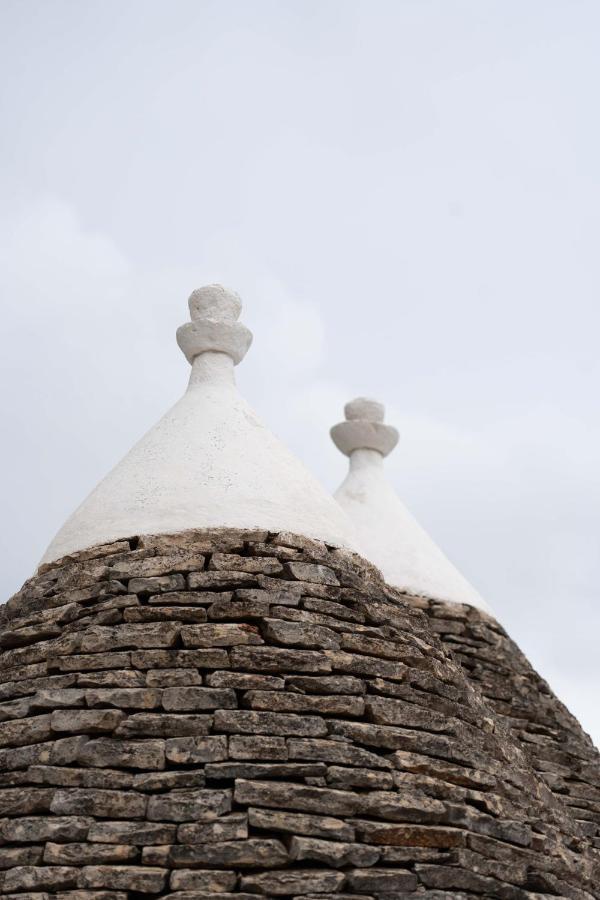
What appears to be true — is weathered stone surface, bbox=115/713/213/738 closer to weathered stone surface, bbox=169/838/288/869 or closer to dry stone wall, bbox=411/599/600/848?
weathered stone surface, bbox=169/838/288/869

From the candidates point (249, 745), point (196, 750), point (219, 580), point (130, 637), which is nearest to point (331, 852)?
point (249, 745)

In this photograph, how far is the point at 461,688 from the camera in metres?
6.91

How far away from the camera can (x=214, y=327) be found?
343 inches

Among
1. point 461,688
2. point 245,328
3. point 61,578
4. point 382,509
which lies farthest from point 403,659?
point 382,509

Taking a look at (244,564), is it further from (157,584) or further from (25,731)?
(25,731)

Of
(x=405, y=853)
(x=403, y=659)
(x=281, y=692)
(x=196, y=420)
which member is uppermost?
(x=196, y=420)

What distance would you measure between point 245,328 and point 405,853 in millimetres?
4306

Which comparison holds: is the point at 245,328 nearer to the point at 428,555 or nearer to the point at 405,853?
the point at 428,555

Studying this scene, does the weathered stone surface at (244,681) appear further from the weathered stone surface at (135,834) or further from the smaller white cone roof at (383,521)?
the smaller white cone roof at (383,521)

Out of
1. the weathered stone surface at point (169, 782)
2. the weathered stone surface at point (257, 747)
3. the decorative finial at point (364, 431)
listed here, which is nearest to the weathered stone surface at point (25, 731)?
the weathered stone surface at point (169, 782)

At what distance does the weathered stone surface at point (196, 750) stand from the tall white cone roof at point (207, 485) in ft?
5.04

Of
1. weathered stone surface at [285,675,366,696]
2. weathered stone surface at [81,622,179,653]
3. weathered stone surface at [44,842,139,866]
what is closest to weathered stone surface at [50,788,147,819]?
weathered stone surface at [44,842,139,866]

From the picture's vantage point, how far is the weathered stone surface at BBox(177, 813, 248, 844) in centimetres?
546

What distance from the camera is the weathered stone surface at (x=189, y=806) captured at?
553 centimetres
